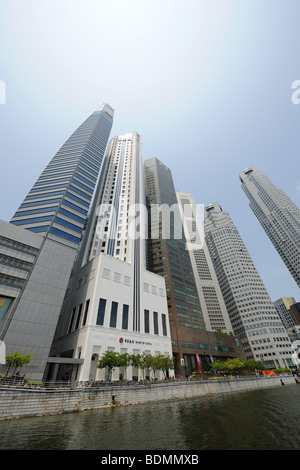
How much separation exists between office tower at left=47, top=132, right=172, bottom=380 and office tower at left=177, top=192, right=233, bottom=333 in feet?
256

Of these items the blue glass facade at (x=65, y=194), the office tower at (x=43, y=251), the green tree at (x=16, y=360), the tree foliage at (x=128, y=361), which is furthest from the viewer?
the blue glass facade at (x=65, y=194)

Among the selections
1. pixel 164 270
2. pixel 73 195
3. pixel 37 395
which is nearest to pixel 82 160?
pixel 73 195

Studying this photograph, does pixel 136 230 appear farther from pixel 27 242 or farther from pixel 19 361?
pixel 19 361

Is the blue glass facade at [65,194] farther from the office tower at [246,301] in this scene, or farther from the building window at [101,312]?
the office tower at [246,301]

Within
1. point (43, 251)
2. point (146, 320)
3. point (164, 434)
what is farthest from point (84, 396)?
point (146, 320)

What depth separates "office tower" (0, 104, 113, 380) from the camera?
38969 millimetres

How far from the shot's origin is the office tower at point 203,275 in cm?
13988

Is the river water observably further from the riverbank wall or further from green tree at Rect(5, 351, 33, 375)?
green tree at Rect(5, 351, 33, 375)

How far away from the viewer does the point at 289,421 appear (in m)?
17.8

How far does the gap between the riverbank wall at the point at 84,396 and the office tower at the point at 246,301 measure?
92193mm

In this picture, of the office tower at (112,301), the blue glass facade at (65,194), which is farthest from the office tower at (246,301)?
the blue glass facade at (65,194)

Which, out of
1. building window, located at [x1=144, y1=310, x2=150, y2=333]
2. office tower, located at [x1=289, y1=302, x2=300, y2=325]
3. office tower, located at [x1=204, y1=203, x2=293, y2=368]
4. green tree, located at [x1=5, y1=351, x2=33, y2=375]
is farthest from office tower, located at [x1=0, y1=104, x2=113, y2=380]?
office tower, located at [x1=289, y1=302, x2=300, y2=325]

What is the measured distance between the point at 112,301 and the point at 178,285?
150 ft
